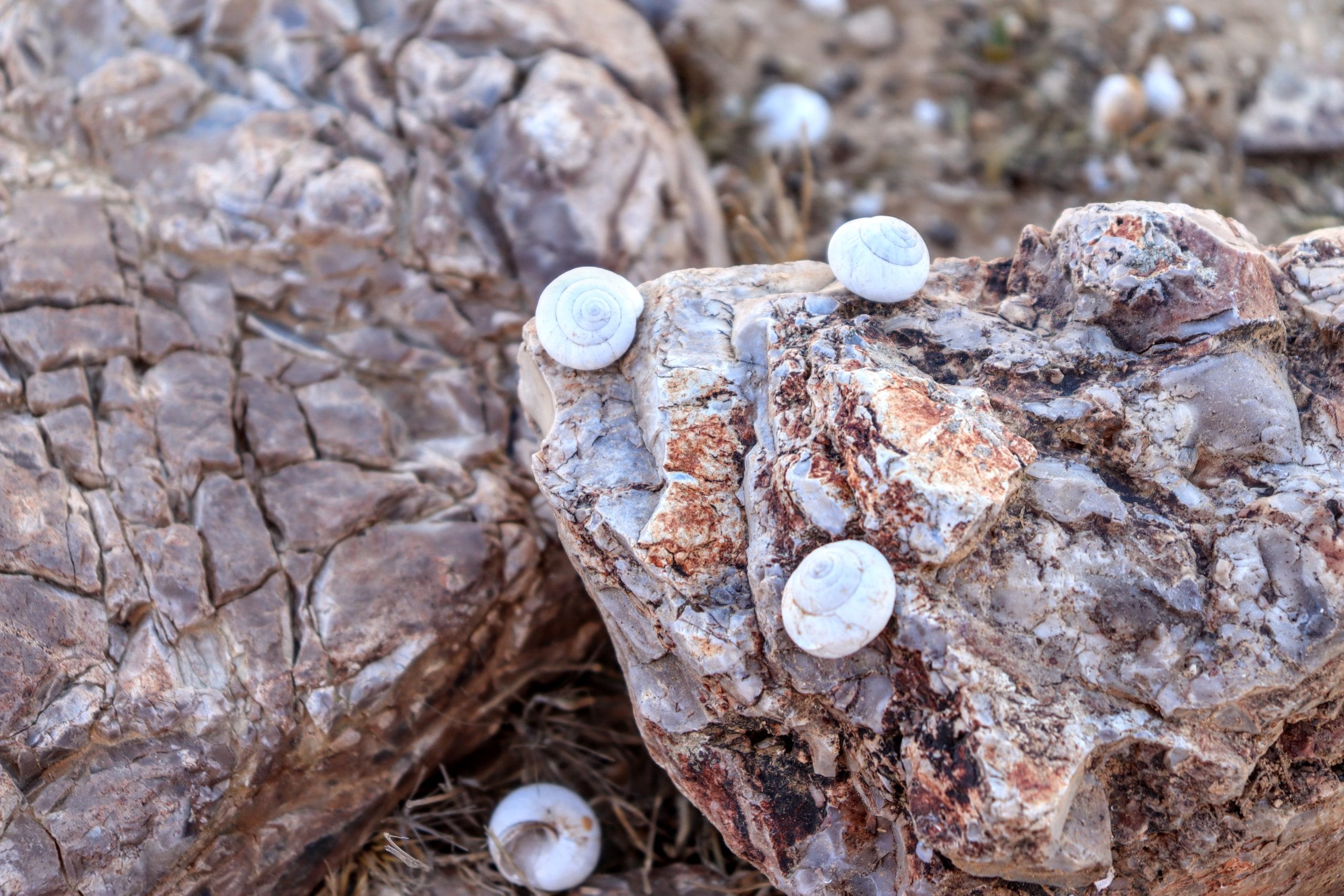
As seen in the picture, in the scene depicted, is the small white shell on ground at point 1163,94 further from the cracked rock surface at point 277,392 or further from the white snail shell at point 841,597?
the white snail shell at point 841,597

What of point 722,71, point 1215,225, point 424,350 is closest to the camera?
point 1215,225

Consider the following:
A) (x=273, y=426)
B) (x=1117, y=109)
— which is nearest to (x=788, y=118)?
(x=1117, y=109)

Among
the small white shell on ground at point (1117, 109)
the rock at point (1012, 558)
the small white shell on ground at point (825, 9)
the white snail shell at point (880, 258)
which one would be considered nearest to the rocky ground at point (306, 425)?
the rock at point (1012, 558)

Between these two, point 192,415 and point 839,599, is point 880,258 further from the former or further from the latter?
point 192,415

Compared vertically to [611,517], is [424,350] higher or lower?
lower

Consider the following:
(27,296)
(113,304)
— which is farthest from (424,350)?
(27,296)

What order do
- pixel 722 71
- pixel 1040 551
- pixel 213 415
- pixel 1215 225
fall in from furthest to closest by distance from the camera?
1. pixel 722 71
2. pixel 213 415
3. pixel 1215 225
4. pixel 1040 551

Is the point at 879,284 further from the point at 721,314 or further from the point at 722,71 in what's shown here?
the point at 722,71
